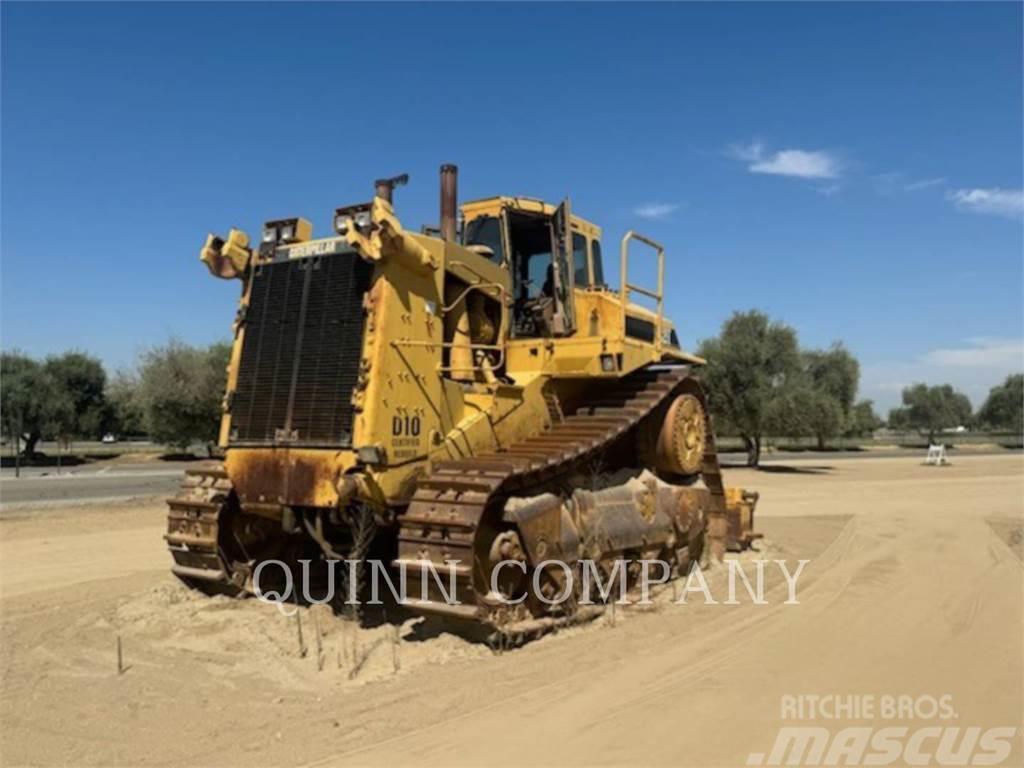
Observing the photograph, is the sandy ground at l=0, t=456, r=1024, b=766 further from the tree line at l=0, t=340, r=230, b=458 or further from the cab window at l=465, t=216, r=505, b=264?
the tree line at l=0, t=340, r=230, b=458

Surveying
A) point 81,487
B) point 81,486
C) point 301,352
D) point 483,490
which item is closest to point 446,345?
point 301,352

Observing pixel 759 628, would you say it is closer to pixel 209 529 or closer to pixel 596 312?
pixel 596 312

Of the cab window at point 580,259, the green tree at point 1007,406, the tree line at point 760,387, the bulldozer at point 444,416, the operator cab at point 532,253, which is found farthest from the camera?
the green tree at point 1007,406

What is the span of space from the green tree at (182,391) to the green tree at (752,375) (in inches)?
907

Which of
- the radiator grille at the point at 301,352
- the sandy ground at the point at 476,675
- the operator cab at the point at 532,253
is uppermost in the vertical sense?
the operator cab at the point at 532,253

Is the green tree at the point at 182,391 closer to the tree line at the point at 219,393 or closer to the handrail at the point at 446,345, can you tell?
the tree line at the point at 219,393

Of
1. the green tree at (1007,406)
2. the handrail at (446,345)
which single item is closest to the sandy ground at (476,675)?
the handrail at (446,345)

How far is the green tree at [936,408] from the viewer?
347 feet

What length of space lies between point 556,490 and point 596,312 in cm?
269

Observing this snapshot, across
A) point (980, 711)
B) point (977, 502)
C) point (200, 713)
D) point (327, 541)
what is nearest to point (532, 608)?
point (327, 541)

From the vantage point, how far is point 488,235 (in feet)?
31.7

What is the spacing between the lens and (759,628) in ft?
25.5

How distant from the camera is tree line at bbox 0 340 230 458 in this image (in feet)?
130

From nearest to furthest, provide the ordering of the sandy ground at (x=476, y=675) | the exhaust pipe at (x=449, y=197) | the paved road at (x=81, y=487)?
the sandy ground at (x=476, y=675), the exhaust pipe at (x=449, y=197), the paved road at (x=81, y=487)
